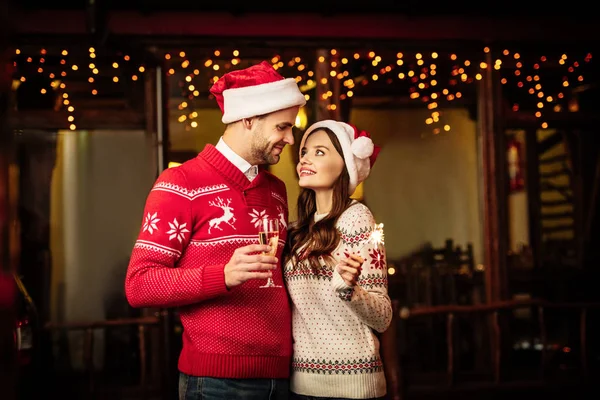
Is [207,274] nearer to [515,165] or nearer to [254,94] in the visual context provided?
[254,94]

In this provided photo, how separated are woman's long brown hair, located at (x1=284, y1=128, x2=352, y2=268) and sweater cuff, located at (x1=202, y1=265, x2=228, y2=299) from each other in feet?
1.30

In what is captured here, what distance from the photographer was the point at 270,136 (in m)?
2.74

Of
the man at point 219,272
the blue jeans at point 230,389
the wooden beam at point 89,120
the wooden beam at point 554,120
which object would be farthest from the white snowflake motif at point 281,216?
the wooden beam at point 554,120

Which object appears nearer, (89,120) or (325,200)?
(325,200)

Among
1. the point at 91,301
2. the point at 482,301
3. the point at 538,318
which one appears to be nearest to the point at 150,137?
the point at 91,301

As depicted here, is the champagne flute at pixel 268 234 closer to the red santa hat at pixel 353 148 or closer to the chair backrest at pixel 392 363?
the red santa hat at pixel 353 148

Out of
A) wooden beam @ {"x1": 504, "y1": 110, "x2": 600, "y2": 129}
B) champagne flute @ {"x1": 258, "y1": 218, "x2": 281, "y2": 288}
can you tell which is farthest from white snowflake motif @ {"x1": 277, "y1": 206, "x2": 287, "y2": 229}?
wooden beam @ {"x1": 504, "y1": 110, "x2": 600, "y2": 129}

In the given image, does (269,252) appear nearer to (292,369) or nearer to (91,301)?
(292,369)

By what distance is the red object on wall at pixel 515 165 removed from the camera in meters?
6.14

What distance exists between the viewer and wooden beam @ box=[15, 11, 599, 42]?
5.54 meters

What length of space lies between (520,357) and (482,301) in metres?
0.55

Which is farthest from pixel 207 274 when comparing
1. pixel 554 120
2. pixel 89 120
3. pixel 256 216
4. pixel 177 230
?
pixel 554 120

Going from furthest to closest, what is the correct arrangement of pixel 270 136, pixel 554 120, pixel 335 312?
pixel 554 120 → pixel 270 136 → pixel 335 312

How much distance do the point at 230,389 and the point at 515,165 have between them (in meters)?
4.25
